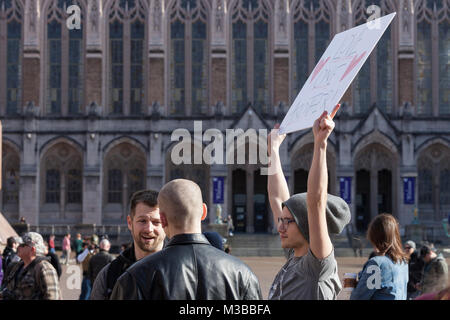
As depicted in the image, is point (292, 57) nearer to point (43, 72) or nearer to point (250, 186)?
point (250, 186)

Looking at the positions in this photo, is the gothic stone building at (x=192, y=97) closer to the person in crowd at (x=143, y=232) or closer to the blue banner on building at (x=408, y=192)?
the blue banner on building at (x=408, y=192)

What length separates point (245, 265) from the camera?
3.75 metres

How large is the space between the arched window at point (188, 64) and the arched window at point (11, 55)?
8221 mm

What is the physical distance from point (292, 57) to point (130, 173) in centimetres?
1076

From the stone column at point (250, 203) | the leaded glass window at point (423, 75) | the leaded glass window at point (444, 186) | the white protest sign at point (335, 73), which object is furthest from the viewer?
the leaded glass window at point (423, 75)

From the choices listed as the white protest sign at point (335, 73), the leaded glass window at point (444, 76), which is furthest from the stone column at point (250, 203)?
the white protest sign at point (335, 73)

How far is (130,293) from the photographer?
3443mm

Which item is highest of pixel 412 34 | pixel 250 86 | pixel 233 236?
pixel 412 34

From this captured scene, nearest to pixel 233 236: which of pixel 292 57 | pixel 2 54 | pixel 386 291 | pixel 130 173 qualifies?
pixel 130 173

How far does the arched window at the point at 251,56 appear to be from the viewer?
4062cm

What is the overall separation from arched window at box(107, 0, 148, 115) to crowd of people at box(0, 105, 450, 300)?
34758 millimetres

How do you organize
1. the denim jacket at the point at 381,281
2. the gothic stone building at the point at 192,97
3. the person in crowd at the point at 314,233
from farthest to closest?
the gothic stone building at the point at 192,97, the denim jacket at the point at 381,281, the person in crowd at the point at 314,233

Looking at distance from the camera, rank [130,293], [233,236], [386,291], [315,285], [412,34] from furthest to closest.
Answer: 1. [412,34]
2. [233,236]
3. [386,291]
4. [315,285]
5. [130,293]

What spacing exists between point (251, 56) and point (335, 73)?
1449 inches
